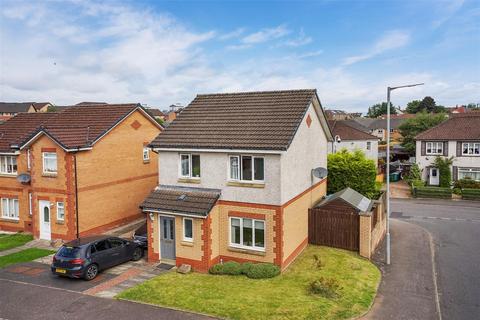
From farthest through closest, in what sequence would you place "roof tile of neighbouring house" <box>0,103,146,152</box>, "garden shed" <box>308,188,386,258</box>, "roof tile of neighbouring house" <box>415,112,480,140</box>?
"roof tile of neighbouring house" <box>415,112,480,140</box>
"roof tile of neighbouring house" <box>0,103,146,152</box>
"garden shed" <box>308,188,386,258</box>

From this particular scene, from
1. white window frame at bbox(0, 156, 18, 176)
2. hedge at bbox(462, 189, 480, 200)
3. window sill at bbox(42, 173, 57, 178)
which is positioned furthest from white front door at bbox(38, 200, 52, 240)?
hedge at bbox(462, 189, 480, 200)

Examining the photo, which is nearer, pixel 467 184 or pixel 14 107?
pixel 467 184

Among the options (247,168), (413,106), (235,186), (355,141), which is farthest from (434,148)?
(413,106)

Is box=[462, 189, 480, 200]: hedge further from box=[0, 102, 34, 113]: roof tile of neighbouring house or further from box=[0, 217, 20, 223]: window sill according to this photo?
box=[0, 102, 34, 113]: roof tile of neighbouring house

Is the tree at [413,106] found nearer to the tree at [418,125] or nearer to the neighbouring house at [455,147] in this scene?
the tree at [418,125]

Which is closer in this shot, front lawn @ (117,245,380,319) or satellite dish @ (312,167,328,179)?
front lawn @ (117,245,380,319)

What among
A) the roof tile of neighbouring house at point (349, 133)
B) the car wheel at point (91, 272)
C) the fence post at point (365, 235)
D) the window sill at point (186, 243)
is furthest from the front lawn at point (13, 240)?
the roof tile of neighbouring house at point (349, 133)

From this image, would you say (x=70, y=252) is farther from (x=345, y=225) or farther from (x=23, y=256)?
(x=345, y=225)
